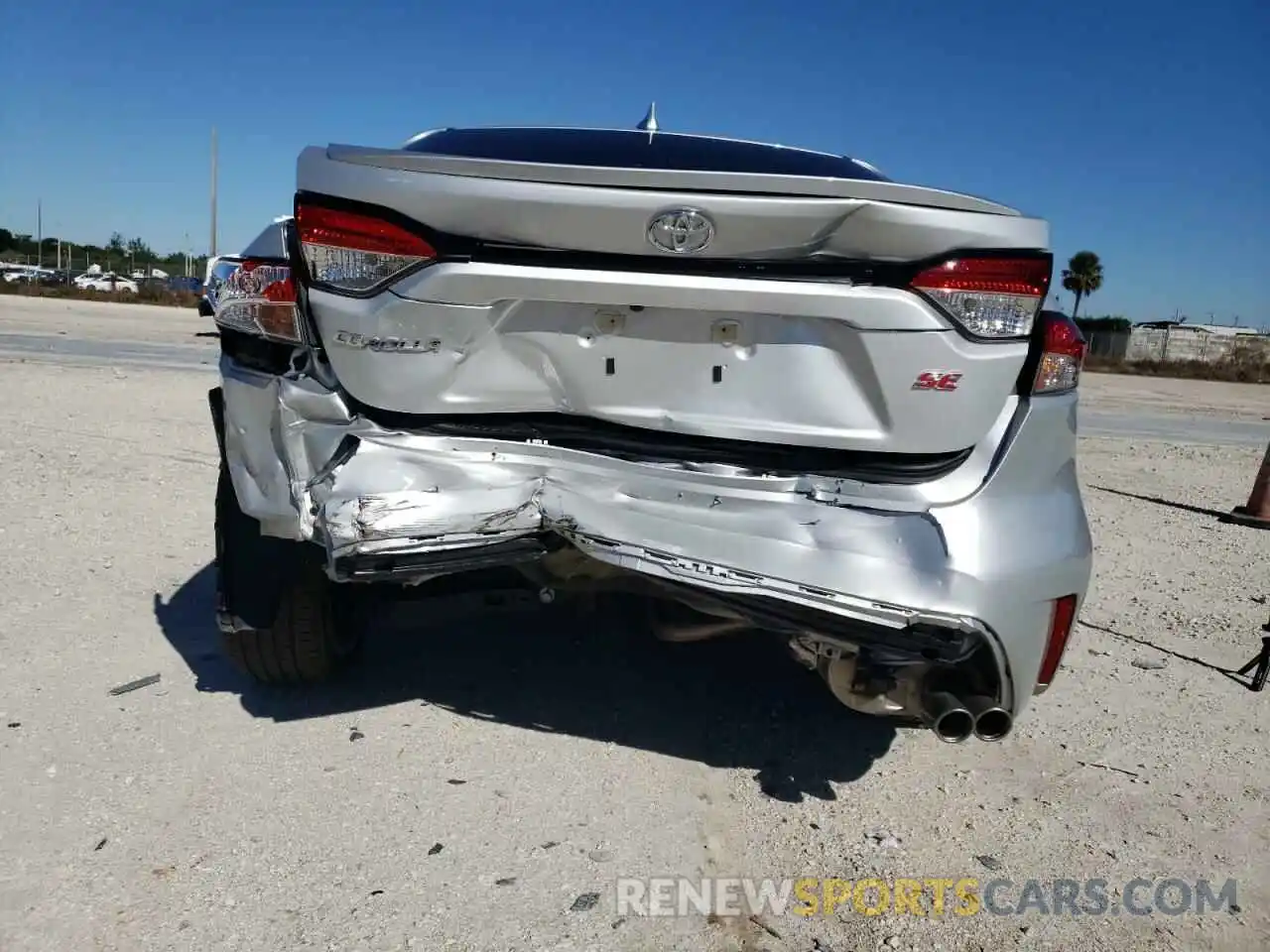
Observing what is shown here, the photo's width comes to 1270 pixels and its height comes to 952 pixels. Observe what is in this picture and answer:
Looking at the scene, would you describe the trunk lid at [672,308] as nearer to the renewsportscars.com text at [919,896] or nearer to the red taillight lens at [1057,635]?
the red taillight lens at [1057,635]

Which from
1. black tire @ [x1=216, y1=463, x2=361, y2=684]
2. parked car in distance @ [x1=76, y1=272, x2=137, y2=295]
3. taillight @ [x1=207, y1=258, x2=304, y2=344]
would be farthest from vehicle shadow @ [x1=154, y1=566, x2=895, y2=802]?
parked car in distance @ [x1=76, y1=272, x2=137, y2=295]

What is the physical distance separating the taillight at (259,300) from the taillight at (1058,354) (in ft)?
5.52

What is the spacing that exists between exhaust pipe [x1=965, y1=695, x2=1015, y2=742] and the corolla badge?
1166 mm

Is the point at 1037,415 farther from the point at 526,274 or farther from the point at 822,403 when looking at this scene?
the point at 526,274

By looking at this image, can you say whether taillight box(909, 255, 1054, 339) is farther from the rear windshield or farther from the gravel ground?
the gravel ground

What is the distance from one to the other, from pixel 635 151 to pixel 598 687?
161cm

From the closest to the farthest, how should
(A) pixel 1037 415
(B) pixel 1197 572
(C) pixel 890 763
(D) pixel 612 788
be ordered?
(A) pixel 1037 415, (D) pixel 612 788, (C) pixel 890 763, (B) pixel 1197 572

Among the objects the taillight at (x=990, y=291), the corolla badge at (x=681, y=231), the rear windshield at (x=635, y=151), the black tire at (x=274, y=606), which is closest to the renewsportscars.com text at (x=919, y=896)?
the black tire at (x=274, y=606)

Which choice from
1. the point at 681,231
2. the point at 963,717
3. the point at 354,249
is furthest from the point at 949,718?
the point at 354,249

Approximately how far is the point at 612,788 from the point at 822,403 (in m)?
1.12

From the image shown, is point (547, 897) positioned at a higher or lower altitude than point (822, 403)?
lower

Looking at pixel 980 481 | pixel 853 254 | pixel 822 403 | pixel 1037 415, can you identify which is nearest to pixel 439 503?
pixel 822 403

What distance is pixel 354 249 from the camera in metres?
2.28

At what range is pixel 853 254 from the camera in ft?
7.25
